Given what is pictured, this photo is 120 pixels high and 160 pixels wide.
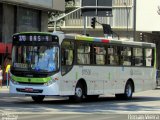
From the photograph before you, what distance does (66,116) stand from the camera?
16.5m

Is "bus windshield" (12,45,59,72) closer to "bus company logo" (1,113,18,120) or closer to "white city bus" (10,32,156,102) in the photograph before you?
"white city bus" (10,32,156,102)

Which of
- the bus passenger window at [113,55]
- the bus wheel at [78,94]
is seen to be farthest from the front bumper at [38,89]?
the bus passenger window at [113,55]

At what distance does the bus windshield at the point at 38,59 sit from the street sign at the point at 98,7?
18.6 meters

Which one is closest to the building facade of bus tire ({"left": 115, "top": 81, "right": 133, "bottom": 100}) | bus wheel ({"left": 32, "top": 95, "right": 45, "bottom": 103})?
bus tire ({"left": 115, "top": 81, "right": 133, "bottom": 100})

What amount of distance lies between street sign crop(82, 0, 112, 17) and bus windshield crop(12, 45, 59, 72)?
61.0ft

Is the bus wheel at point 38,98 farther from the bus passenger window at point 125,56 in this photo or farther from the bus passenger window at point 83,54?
the bus passenger window at point 125,56

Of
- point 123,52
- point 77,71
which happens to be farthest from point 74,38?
point 123,52

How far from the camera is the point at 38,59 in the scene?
21.6 m

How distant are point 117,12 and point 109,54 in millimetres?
39563

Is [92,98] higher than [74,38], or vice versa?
[74,38]

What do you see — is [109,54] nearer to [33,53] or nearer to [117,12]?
[33,53]

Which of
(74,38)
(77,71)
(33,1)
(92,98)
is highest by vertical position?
(33,1)

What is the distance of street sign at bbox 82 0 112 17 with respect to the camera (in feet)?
131

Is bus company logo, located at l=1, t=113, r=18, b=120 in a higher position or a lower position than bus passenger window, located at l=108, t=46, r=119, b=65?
lower
